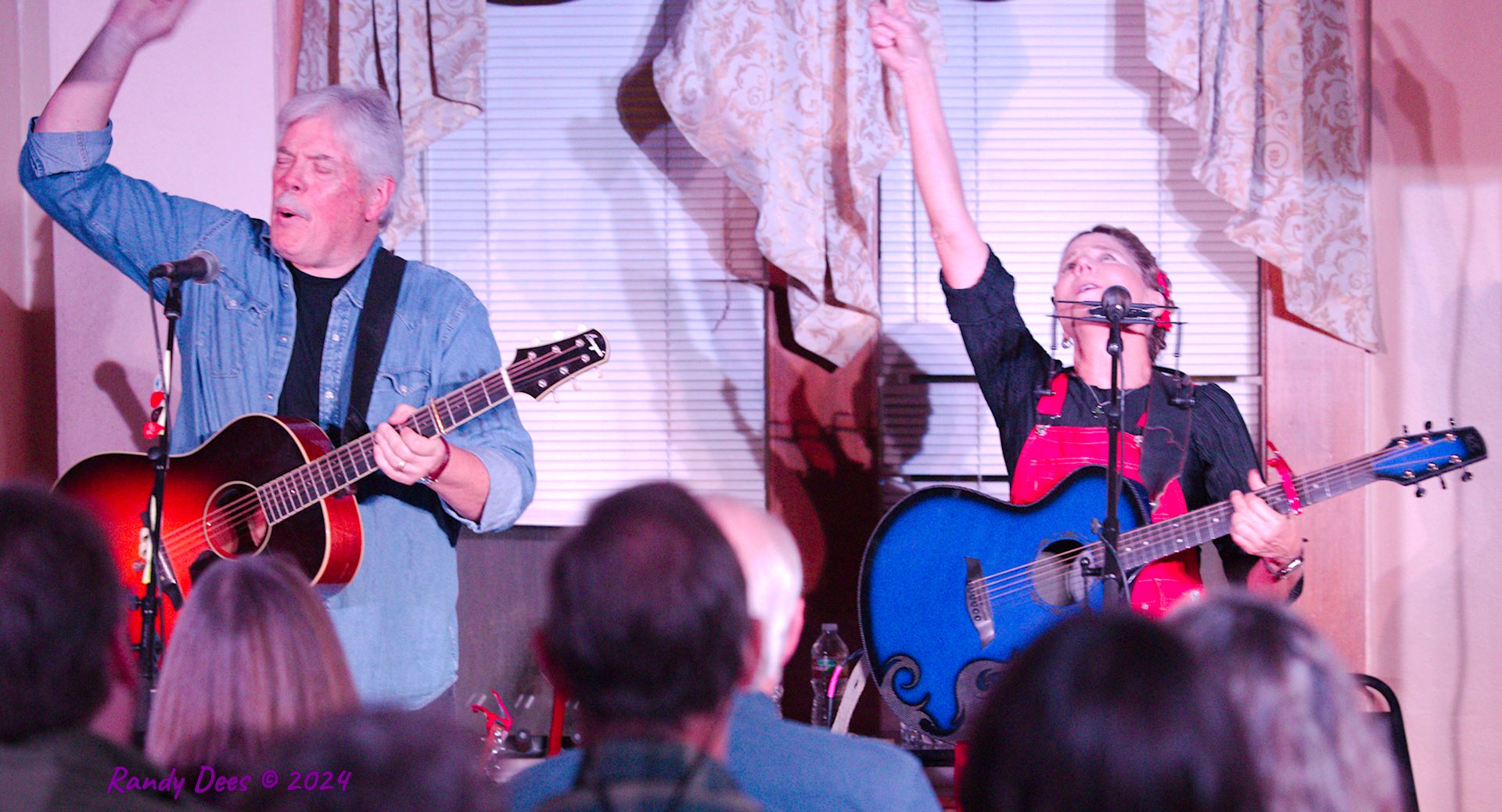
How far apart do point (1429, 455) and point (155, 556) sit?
2.55m

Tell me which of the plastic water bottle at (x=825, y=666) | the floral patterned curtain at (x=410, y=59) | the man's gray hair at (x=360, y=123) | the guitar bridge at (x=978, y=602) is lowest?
the plastic water bottle at (x=825, y=666)

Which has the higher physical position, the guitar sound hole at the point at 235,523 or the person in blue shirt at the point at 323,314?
the person in blue shirt at the point at 323,314

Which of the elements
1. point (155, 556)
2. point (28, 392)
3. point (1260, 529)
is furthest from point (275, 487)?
point (1260, 529)

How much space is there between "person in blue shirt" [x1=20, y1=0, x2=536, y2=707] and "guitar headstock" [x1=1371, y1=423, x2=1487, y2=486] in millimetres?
1816

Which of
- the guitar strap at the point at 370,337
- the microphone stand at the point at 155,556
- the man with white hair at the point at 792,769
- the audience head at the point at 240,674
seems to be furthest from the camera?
the guitar strap at the point at 370,337

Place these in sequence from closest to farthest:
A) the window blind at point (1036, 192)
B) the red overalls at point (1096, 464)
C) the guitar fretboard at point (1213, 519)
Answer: the guitar fretboard at point (1213, 519) → the red overalls at point (1096, 464) → the window blind at point (1036, 192)

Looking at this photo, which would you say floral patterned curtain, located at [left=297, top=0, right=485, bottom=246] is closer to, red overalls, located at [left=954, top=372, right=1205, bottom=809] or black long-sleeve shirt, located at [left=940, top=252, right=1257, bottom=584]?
black long-sleeve shirt, located at [left=940, top=252, right=1257, bottom=584]

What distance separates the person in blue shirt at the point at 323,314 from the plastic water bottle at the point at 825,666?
1.18 m

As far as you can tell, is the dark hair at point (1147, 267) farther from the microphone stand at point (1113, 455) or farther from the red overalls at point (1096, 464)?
the microphone stand at point (1113, 455)

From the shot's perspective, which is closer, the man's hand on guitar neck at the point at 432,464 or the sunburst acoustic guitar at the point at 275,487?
the man's hand on guitar neck at the point at 432,464

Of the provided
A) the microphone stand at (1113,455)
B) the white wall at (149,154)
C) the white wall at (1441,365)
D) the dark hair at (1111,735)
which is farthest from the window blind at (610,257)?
the dark hair at (1111,735)

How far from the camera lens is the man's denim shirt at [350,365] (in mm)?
2406

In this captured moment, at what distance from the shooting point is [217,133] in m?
3.24

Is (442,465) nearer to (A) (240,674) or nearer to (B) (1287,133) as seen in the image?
(A) (240,674)
